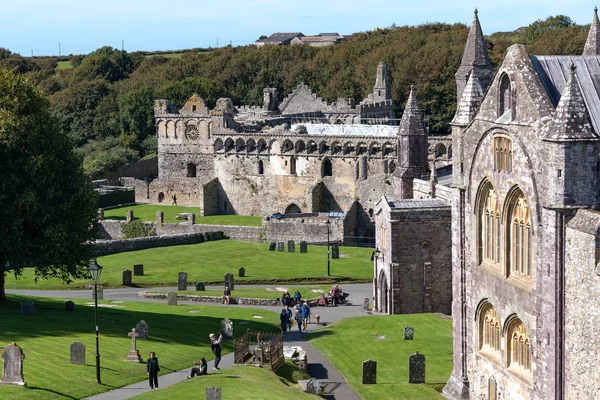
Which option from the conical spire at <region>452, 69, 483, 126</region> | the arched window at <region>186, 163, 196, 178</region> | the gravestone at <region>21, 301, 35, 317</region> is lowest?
the gravestone at <region>21, 301, 35, 317</region>

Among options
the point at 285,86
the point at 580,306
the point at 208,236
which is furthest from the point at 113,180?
the point at 580,306

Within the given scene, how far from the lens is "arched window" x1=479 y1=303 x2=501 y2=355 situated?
127ft


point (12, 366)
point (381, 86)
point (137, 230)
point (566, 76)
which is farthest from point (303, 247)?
point (381, 86)

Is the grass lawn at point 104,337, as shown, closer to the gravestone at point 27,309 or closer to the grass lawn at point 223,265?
the gravestone at point 27,309

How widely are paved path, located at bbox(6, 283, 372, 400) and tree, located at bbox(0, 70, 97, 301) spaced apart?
9401 mm

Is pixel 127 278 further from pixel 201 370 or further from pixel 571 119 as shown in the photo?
pixel 571 119

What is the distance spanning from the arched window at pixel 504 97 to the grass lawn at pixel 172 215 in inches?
2122

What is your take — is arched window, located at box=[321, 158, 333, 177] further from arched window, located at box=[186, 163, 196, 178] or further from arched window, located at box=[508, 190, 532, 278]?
arched window, located at box=[508, 190, 532, 278]

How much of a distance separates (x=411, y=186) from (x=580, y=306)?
34.1m

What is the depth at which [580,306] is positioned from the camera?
106 ft

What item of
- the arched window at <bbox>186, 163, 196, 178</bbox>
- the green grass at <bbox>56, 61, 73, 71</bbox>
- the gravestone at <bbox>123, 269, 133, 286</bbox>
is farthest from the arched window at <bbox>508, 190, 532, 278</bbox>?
the green grass at <bbox>56, 61, 73, 71</bbox>

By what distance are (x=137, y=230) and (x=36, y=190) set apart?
33.9 metres

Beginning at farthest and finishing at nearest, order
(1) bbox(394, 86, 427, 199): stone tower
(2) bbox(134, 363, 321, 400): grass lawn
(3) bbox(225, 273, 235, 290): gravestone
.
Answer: (1) bbox(394, 86, 427, 199): stone tower → (3) bbox(225, 273, 235, 290): gravestone → (2) bbox(134, 363, 321, 400): grass lawn

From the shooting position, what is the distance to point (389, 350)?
48031 millimetres
